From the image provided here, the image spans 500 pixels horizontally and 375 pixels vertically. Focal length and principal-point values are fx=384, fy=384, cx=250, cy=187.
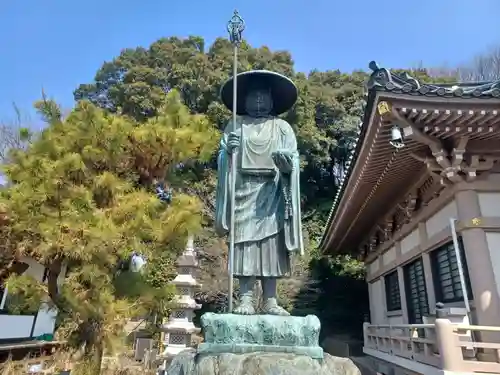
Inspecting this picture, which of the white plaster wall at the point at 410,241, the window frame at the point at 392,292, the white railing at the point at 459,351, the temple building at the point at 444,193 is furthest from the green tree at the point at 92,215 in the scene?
the window frame at the point at 392,292

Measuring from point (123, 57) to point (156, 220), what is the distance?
17.0 m

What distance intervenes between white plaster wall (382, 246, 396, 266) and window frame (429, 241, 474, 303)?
2567 mm

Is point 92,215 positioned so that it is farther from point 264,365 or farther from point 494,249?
point 494,249

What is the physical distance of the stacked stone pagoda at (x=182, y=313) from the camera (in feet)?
30.2

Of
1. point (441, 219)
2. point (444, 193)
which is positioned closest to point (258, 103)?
point (444, 193)

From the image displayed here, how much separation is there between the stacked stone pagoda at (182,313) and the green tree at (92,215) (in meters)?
0.76

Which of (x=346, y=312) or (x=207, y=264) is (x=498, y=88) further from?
Answer: (x=207, y=264)

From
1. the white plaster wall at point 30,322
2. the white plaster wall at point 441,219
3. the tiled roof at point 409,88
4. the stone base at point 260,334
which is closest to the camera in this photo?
the stone base at point 260,334

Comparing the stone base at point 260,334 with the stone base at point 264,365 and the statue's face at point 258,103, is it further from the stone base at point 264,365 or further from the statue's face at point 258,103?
the statue's face at point 258,103

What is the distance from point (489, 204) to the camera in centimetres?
563

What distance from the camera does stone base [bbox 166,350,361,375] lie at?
2.44 metres

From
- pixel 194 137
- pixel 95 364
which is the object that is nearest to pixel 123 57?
pixel 194 137

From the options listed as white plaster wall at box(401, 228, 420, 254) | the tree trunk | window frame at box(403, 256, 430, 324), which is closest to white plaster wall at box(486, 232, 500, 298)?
window frame at box(403, 256, 430, 324)

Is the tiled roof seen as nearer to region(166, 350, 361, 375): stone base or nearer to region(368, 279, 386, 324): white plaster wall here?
region(166, 350, 361, 375): stone base
